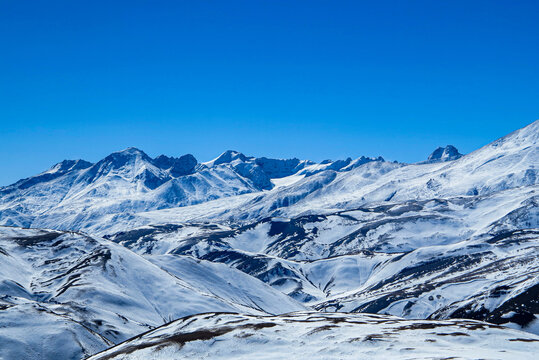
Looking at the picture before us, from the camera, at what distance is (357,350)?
78.4 meters

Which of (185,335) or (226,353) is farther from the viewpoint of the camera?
(185,335)

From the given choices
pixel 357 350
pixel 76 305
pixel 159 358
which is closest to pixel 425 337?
pixel 357 350

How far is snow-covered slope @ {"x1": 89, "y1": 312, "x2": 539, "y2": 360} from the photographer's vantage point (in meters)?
75.6

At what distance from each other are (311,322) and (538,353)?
4358cm

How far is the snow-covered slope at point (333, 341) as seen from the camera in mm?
75625

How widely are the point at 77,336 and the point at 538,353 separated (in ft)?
380

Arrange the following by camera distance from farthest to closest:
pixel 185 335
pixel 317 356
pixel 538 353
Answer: pixel 185 335, pixel 317 356, pixel 538 353

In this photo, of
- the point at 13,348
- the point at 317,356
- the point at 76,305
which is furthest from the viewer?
the point at 76,305

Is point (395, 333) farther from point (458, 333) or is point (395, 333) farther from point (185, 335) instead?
point (185, 335)

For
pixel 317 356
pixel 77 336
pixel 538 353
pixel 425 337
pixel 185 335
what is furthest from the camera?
pixel 77 336

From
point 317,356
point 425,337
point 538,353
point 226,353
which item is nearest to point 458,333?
point 425,337

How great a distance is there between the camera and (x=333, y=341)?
85.6 metres

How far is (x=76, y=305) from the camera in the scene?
599 feet

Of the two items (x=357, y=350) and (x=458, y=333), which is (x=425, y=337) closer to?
(x=458, y=333)
